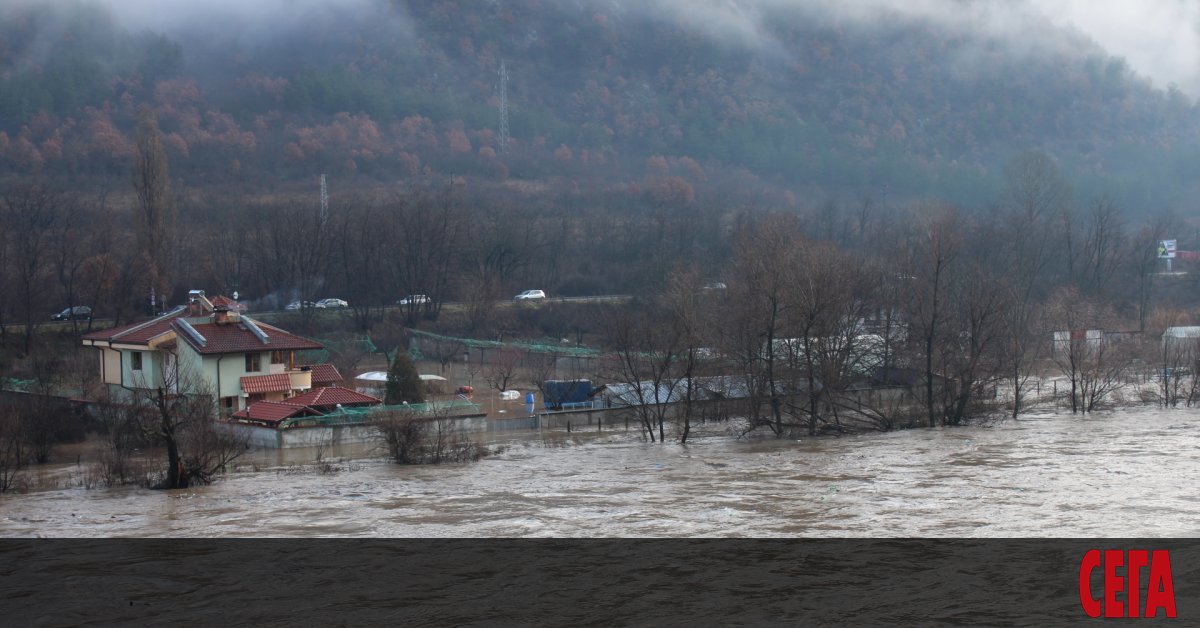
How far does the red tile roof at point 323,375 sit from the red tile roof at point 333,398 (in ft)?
9.75

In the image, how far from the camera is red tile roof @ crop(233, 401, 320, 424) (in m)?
35.8

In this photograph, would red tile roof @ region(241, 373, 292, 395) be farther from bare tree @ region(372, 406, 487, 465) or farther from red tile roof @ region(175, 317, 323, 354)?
bare tree @ region(372, 406, 487, 465)

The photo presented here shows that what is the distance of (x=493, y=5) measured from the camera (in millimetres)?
193125

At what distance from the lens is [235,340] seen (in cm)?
3884

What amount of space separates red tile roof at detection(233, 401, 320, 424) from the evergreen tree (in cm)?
322

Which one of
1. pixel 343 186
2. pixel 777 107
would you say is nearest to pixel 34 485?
pixel 343 186

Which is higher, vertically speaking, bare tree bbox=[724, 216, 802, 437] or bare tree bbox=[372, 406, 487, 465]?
bare tree bbox=[724, 216, 802, 437]

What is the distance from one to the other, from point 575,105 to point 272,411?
140m

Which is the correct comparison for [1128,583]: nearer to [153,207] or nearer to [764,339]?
[764,339]

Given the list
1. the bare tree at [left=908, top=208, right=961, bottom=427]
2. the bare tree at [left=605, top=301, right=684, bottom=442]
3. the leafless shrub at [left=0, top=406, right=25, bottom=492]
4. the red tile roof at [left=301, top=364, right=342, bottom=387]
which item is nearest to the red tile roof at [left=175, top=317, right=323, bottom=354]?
the red tile roof at [left=301, top=364, right=342, bottom=387]

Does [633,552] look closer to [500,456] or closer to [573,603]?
[573,603]

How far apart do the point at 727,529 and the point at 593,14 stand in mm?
182300

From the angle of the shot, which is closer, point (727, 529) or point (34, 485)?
point (727, 529)

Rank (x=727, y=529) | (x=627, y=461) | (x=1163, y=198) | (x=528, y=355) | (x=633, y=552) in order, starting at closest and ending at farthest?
(x=633, y=552) → (x=727, y=529) → (x=627, y=461) → (x=528, y=355) → (x=1163, y=198)
